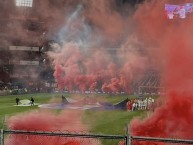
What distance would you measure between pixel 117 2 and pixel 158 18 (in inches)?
215

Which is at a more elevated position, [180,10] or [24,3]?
[24,3]

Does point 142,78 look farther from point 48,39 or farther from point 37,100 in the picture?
point 37,100

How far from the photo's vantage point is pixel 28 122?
1619cm

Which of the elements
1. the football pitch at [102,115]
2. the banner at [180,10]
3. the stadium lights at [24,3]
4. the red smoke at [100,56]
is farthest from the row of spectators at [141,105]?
the stadium lights at [24,3]

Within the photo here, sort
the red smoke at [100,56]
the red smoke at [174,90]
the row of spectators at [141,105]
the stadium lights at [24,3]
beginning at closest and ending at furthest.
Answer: the red smoke at [174,90]
the row of spectators at [141,105]
the red smoke at [100,56]
the stadium lights at [24,3]

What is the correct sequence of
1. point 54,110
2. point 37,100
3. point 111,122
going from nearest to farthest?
point 111,122 < point 54,110 < point 37,100

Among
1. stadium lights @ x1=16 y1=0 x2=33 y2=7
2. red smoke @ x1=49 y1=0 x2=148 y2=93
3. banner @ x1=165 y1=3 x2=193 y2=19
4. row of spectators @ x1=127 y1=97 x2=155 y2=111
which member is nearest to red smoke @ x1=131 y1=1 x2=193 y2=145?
red smoke @ x1=49 y1=0 x2=148 y2=93

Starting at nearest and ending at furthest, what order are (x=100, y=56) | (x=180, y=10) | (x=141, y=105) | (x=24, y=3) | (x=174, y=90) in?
(x=174, y=90) < (x=141, y=105) < (x=100, y=56) < (x=180, y=10) < (x=24, y=3)

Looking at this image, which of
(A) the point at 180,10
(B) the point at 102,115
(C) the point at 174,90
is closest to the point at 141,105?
(B) the point at 102,115

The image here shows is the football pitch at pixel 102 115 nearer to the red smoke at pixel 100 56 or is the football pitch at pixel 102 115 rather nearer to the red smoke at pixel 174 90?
the red smoke at pixel 100 56

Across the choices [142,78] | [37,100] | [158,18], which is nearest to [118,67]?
[142,78]

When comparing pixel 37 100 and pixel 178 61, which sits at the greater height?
pixel 178 61

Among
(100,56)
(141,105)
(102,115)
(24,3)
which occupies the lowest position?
Answer: (102,115)

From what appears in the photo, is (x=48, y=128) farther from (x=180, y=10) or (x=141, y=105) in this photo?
(x=180, y=10)
